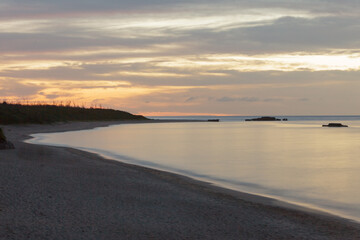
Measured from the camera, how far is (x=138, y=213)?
1030 centimetres

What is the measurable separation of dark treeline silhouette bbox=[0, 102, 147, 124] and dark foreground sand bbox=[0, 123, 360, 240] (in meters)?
58.7

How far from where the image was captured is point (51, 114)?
99438 mm

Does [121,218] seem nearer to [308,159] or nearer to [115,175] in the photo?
[115,175]

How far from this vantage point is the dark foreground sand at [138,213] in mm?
8648

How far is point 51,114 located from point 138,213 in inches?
3718

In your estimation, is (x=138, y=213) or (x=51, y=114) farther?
(x=51, y=114)

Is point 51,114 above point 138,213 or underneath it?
above

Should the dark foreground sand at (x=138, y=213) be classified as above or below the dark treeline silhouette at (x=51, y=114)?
below

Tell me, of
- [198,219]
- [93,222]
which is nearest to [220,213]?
[198,219]

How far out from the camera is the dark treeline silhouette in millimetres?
71750

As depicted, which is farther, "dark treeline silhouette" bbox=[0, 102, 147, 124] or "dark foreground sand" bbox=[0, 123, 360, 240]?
"dark treeline silhouette" bbox=[0, 102, 147, 124]

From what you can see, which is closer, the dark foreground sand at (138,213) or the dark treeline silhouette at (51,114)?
the dark foreground sand at (138,213)

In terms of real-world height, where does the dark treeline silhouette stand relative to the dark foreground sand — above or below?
above

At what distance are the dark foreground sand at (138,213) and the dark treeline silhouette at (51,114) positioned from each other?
58717mm
